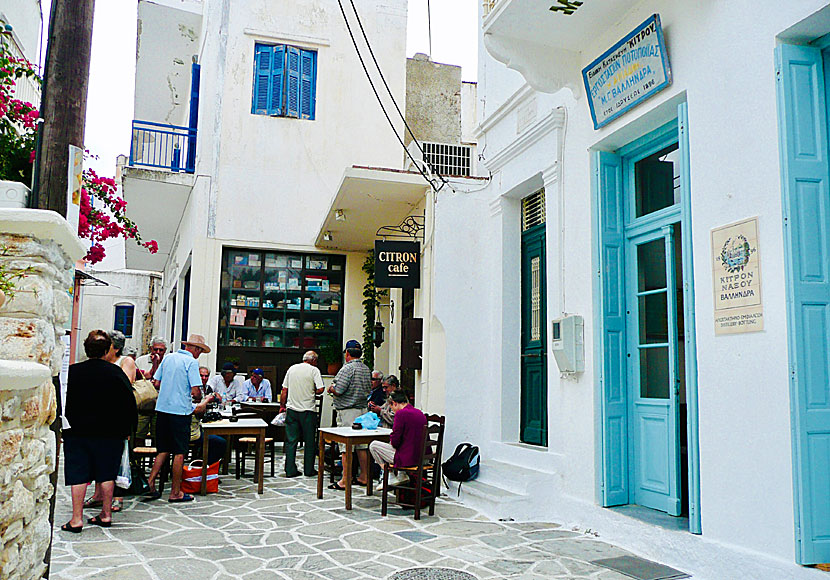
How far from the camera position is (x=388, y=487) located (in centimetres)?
718

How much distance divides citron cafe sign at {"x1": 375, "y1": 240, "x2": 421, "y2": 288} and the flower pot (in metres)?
5.63

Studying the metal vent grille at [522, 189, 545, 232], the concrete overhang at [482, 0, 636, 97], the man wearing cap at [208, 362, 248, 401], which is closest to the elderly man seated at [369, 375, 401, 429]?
the metal vent grille at [522, 189, 545, 232]

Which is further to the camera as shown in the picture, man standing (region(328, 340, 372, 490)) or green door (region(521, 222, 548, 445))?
man standing (region(328, 340, 372, 490))

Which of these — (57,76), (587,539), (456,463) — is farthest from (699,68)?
(456,463)

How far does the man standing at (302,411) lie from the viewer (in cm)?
956

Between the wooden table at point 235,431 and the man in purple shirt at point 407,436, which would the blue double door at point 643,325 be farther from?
the wooden table at point 235,431

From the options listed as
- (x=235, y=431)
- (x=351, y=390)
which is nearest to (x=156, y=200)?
(x=351, y=390)

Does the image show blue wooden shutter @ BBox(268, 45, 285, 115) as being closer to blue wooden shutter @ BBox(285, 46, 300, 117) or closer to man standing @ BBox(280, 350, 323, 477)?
blue wooden shutter @ BBox(285, 46, 300, 117)

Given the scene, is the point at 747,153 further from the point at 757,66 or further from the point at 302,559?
the point at 302,559

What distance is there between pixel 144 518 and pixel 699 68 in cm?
620

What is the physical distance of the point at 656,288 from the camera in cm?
618

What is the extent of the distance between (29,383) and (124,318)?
27.9 m

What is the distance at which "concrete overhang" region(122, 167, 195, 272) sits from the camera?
13.2 meters

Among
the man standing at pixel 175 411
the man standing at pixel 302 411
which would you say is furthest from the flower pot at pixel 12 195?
the man standing at pixel 302 411
